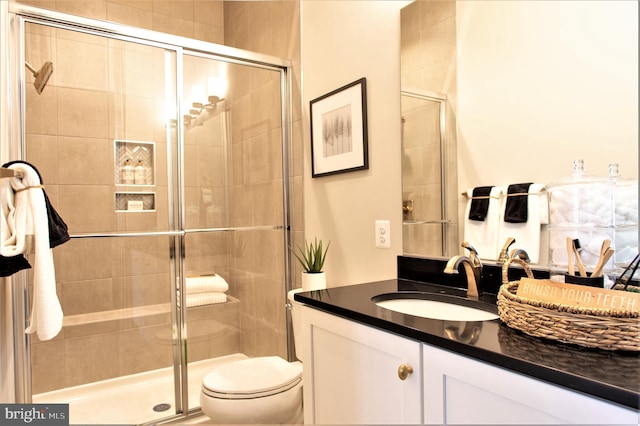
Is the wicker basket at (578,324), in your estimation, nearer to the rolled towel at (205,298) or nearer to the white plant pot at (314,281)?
the white plant pot at (314,281)

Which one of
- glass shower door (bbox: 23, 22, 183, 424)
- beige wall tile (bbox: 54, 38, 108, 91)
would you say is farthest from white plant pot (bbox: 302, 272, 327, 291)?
beige wall tile (bbox: 54, 38, 108, 91)

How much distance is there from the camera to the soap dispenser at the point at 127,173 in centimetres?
191

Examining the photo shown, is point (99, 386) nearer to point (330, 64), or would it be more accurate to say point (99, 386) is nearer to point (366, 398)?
point (366, 398)

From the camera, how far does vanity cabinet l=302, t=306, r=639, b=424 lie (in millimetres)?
655

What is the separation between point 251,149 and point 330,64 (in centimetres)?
61

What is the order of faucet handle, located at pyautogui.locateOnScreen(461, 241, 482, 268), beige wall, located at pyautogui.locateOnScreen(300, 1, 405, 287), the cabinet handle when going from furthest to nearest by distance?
beige wall, located at pyautogui.locateOnScreen(300, 1, 405, 287) < faucet handle, located at pyautogui.locateOnScreen(461, 241, 482, 268) < the cabinet handle

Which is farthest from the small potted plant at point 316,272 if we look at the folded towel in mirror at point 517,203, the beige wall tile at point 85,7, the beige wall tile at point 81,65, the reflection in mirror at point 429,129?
the beige wall tile at point 85,7

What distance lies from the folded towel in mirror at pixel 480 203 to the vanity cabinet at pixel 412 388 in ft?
1.80

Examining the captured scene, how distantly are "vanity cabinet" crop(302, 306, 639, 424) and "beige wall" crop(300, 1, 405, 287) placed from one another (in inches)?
23.8

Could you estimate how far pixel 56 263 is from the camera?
71.4 inches

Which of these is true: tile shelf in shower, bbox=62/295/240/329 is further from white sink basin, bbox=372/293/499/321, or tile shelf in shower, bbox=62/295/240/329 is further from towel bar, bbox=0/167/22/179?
white sink basin, bbox=372/293/499/321

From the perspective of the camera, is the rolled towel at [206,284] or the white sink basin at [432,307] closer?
the white sink basin at [432,307]

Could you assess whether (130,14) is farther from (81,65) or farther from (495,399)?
(495,399)

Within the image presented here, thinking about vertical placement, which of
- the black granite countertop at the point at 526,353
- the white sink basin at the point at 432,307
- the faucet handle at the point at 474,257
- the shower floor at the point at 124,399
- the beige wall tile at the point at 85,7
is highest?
the beige wall tile at the point at 85,7
